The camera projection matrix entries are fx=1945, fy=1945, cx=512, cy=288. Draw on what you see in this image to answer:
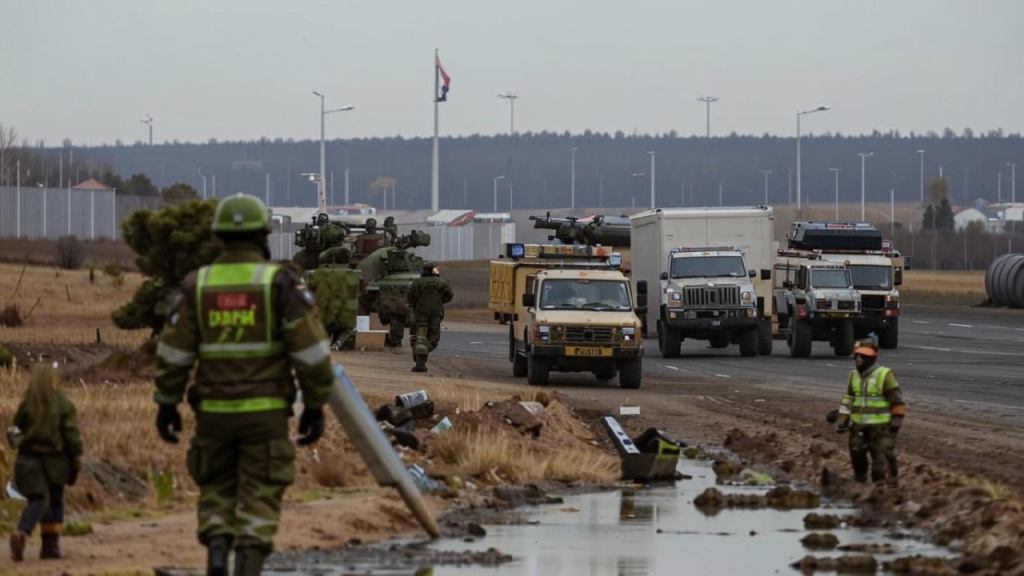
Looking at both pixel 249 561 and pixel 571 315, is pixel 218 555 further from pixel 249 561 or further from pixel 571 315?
pixel 571 315

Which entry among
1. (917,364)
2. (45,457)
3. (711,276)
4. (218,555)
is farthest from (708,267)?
(218,555)

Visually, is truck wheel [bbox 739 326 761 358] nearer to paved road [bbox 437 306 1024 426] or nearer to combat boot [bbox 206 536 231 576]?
paved road [bbox 437 306 1024 426]

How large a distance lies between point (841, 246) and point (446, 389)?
862 inches

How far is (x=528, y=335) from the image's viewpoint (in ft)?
107

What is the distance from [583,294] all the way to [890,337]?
15.1 metres

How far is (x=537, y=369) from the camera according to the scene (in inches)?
1254

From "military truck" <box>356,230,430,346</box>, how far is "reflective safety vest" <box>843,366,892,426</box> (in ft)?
79.0

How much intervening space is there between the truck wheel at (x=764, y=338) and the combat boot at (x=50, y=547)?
107 feet

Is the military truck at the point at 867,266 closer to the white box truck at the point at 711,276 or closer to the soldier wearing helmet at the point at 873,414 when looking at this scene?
the white box truck at the point at 711,276

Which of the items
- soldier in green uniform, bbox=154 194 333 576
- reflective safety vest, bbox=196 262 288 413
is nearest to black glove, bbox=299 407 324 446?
soldier in green uniform, bbox=154 194 333 576

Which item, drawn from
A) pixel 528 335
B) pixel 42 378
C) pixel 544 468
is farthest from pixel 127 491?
pixel 528 335

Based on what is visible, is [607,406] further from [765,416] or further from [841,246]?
[841,246]

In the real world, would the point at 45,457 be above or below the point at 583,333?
above

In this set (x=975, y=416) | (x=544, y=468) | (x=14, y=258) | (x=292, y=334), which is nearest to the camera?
(x=292, y=334)
